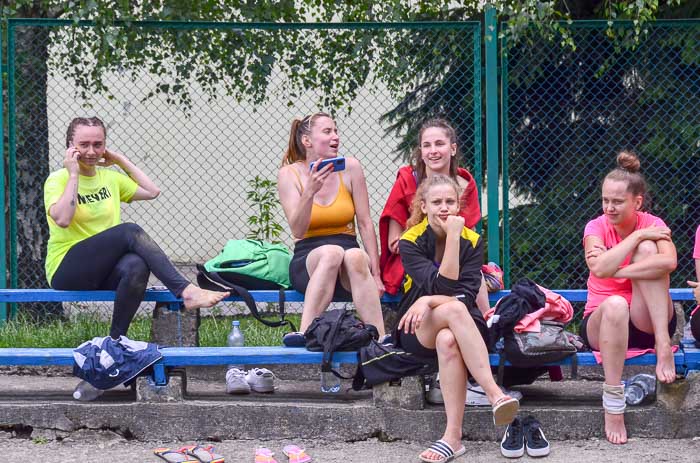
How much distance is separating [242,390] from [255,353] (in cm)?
32

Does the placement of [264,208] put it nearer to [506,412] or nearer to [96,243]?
[96,243]

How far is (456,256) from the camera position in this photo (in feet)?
14.2

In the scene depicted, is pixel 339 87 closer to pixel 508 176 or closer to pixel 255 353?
pixel 508 176

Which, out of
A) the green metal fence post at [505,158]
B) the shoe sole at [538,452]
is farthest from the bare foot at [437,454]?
the green metal fence post at [505,158]

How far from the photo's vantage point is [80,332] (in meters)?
5.83

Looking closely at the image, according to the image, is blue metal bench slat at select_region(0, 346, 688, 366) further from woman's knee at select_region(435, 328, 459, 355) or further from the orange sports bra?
the orange sports bra

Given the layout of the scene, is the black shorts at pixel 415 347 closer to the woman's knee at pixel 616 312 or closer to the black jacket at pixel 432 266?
the black jacket at pixel 432 266

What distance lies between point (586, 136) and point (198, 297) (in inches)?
105

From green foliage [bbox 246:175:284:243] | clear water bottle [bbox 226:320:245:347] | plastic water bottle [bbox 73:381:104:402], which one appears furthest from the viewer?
green foliage [bbox 246:175:284:243]

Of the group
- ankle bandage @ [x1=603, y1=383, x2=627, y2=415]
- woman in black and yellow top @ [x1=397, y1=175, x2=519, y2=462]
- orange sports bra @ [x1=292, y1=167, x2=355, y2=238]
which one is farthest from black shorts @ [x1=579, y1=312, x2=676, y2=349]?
orange sports bra @ [x1=292, y1=167, x2=355, y2=238]

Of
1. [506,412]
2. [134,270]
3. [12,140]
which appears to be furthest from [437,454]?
[12,140]

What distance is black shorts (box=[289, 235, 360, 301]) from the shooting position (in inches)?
199

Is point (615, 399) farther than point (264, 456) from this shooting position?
Yes

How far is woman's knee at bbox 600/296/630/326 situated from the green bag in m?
1.70
